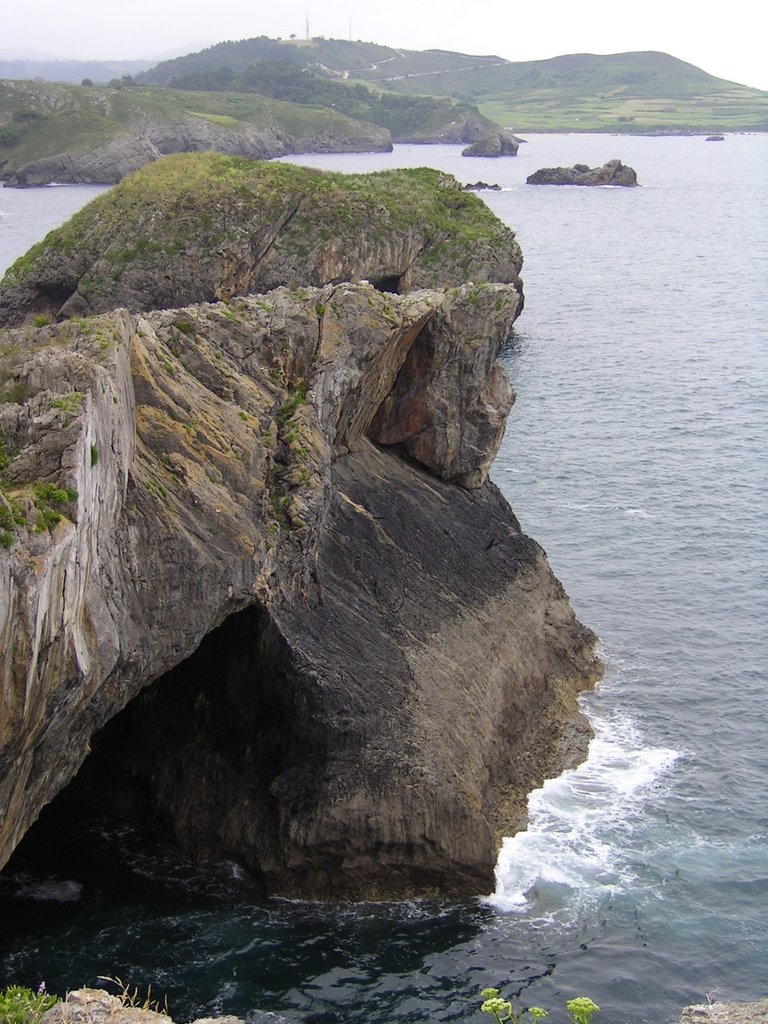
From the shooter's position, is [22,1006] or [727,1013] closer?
[22,1006]

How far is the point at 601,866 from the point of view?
3353 centimetres

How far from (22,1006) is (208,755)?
1542cm

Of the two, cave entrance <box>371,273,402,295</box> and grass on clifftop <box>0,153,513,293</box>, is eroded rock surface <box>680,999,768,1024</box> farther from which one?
cave entrance <box>371,273,402,295</box>

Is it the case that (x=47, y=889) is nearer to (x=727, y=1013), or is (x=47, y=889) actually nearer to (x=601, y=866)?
(x=601, y=866)

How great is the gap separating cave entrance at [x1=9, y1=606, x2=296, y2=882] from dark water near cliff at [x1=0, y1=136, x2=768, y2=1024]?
0.94m

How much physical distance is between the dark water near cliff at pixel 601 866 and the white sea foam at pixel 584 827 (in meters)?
0.07

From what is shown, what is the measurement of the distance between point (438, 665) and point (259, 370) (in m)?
9.92

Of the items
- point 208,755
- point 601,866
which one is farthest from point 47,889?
point 601,866

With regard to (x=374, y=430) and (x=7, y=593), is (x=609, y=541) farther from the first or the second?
(x=7, y=593)

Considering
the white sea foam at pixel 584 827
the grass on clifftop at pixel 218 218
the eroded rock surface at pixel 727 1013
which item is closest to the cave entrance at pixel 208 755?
the white sea foam at pixel 584 827

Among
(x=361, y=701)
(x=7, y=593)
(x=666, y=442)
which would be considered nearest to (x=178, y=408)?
(x=361, y=701)

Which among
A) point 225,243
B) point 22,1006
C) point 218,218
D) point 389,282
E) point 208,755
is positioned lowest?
point 208,755

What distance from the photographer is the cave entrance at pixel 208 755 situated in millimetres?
32781

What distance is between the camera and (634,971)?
1163 inches
